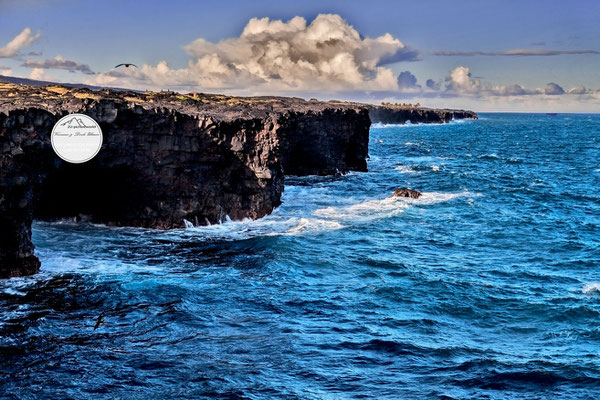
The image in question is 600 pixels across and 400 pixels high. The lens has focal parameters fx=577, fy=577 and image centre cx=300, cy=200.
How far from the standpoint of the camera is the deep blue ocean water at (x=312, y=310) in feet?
60.4

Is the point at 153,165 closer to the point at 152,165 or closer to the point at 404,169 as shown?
the point at 152,165

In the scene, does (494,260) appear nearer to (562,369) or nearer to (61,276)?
(562,369)

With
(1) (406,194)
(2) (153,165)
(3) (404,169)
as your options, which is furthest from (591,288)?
(3) (404,169)

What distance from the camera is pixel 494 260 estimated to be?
34312mm

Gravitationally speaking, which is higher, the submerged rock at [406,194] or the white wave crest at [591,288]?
the submerged rock at [406,194]

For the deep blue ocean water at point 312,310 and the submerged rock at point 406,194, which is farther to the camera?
the submerged rock at point 406,194

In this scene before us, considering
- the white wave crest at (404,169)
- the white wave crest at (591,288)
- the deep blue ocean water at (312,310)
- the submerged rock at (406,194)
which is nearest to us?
the deep blue ocean water at (312,310)

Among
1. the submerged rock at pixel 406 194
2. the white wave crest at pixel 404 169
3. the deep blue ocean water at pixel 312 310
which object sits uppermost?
the white wave crest at pixel 404 169

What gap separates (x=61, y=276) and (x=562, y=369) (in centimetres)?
2184

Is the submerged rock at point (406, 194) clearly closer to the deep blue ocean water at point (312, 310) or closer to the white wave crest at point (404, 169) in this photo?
the deep blue ocean water at point (312, 310)

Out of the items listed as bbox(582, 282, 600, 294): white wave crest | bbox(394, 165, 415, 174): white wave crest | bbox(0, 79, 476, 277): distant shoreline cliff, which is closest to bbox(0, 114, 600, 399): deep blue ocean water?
bbox(582, 282, 600, 294): white wave crest

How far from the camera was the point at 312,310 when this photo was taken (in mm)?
25078

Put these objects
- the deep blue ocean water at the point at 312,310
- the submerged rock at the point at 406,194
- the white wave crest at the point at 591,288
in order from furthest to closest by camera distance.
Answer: the submerged rock at the point at 406,194 → the white wave crest at the point at 591,288 → the deep blue ocean water at the point at 312,310

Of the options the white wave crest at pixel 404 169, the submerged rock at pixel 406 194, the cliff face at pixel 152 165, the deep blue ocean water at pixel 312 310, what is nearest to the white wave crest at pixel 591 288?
the deep blue ocean water at pixel 312 310
